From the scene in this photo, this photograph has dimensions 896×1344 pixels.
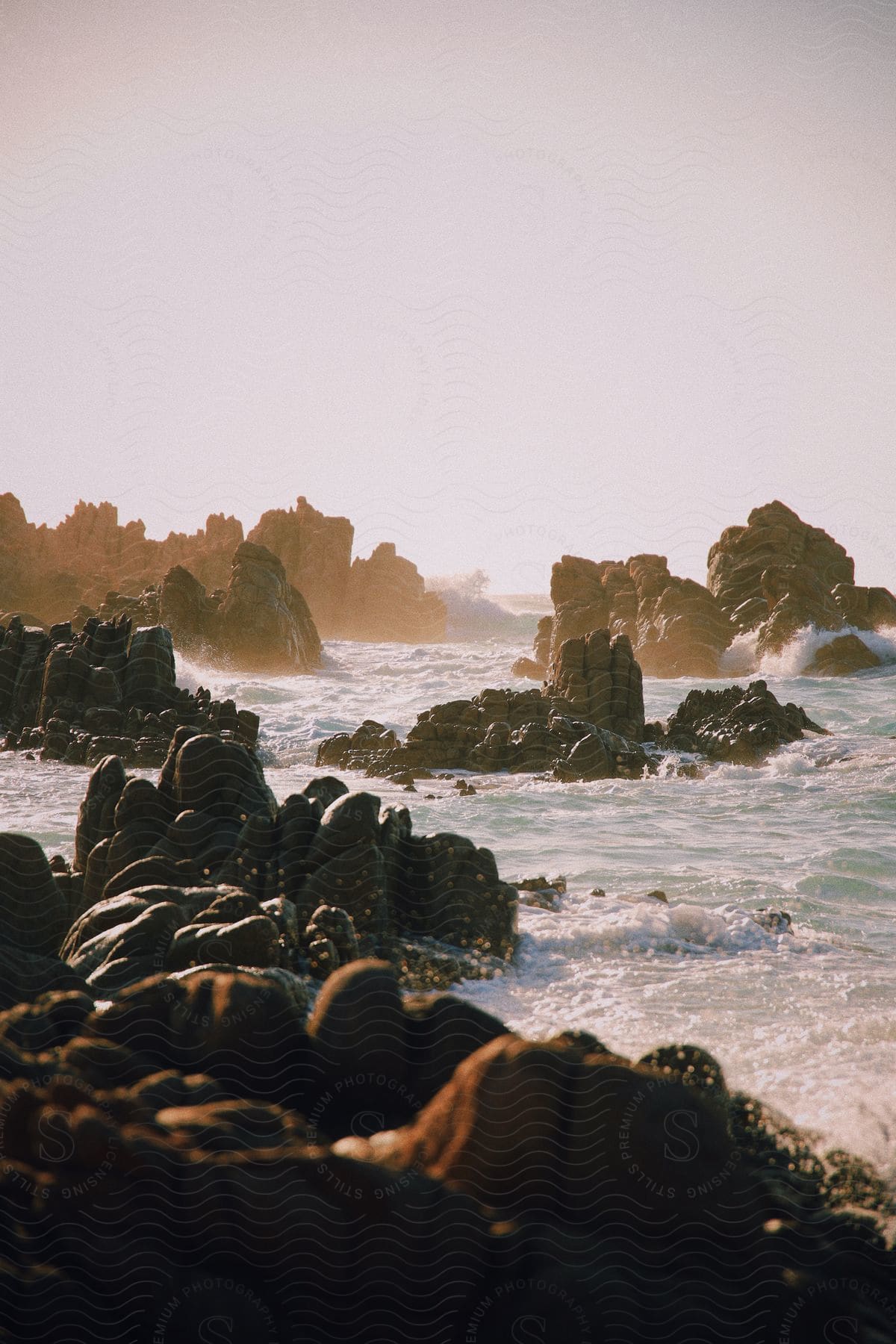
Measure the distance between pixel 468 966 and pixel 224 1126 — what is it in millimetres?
3161

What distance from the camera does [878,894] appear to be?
28.6ft

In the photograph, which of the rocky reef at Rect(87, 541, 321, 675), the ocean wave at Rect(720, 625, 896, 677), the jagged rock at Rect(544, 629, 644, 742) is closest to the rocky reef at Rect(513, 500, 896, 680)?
the ocean wave at Rect(720, 625, 896, 677)

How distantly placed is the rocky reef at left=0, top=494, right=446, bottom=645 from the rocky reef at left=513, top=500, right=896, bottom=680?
2306 cm

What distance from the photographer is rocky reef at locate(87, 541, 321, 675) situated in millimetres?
37688

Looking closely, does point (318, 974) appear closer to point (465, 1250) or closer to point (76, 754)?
point (465, 1250)

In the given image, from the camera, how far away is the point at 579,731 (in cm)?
1841

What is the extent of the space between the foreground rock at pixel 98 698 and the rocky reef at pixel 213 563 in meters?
37.8

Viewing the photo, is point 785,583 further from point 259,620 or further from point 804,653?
point 259,620

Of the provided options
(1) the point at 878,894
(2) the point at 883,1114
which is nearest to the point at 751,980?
(2) the point at 883,1114

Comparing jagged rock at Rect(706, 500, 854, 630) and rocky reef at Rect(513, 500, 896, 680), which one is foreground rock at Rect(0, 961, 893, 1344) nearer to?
rocky reef at Rect(513, 500, 896, 680)

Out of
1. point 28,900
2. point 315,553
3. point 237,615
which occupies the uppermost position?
point 315,553

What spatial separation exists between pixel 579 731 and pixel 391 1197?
52.8 ft

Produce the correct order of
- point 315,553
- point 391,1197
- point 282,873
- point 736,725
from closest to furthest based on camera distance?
point 391,1197
point 282,873
point 736,725
point 315,553

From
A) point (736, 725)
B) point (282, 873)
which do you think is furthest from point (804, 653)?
point (282, 873)
